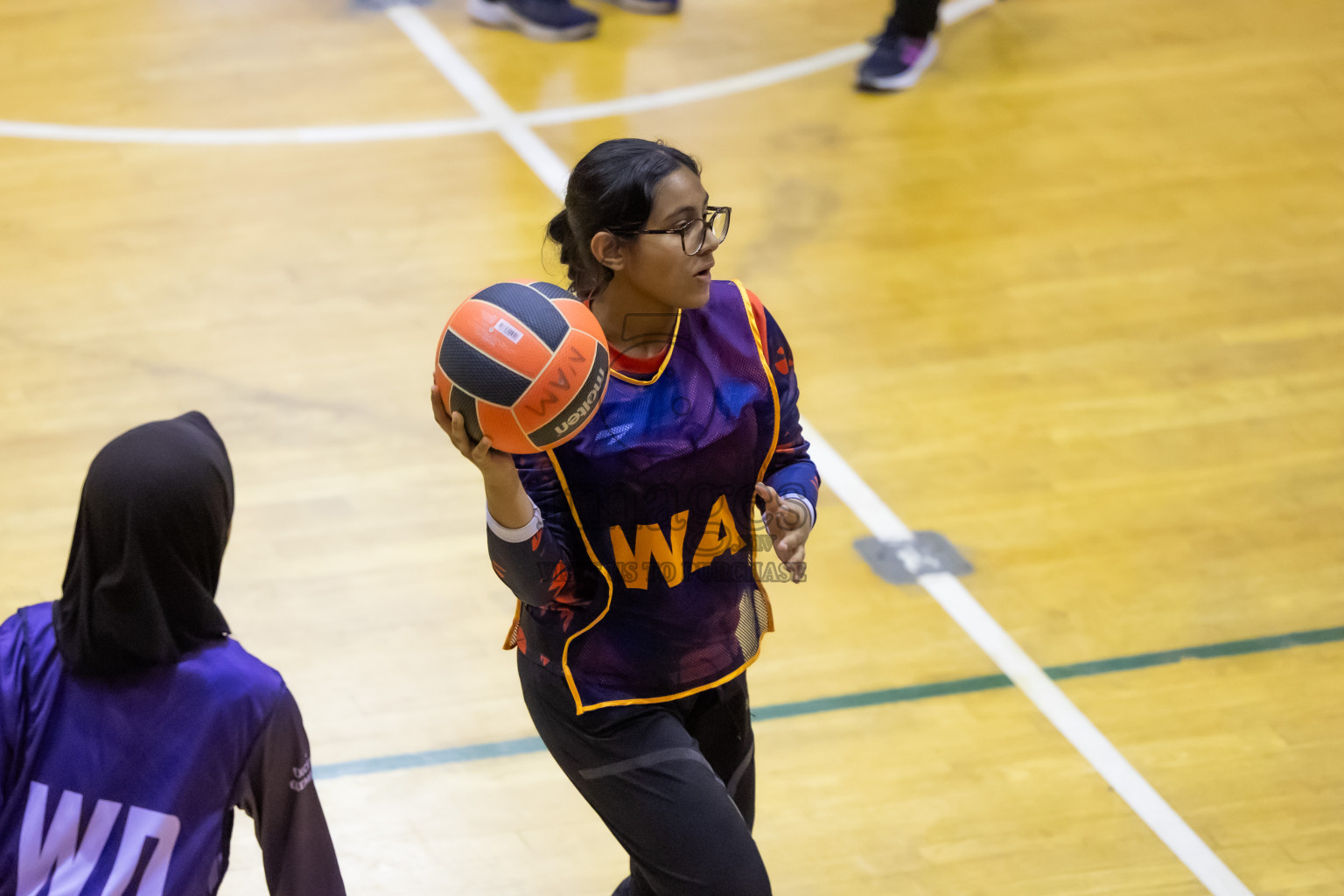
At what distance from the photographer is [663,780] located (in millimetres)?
2375

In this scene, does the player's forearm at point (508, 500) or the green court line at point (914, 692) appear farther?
the green court line at point (914, 692)

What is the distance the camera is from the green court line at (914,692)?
354cm

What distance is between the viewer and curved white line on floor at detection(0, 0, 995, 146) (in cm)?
611

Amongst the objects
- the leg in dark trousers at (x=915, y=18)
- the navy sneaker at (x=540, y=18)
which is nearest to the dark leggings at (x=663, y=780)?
the leg in dark trousers at (x=915, y=18)

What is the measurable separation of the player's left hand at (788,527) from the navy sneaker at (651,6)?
5378 mm

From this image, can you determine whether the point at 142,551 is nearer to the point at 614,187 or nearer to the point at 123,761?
the point at 123,761

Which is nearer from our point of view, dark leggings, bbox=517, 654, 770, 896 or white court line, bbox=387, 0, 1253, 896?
dark leggings, bbox=517, 654, 770, 896

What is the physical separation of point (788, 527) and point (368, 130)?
4.40 meters

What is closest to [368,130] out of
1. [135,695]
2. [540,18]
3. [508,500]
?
[540,18]

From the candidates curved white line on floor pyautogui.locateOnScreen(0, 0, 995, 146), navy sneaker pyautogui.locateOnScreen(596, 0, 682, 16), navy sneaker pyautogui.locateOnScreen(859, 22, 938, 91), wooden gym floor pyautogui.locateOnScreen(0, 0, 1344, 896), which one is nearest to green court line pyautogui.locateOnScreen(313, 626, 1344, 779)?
wooden gym floor pyautogui.locateOnScreen(0, 0, 1344, 896)

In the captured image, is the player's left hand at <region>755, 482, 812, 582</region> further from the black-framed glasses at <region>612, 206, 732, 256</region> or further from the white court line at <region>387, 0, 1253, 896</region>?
the white court line at <region>387, 0, 1253, 896</region>

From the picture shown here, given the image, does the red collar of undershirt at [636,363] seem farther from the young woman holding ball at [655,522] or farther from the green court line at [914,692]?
the green court line at [914,692]

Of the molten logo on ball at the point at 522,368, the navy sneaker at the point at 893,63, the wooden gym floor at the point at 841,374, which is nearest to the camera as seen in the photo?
the molten logo on ball at the point at 522,368

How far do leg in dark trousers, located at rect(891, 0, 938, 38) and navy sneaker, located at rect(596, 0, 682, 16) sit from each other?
1170mm
